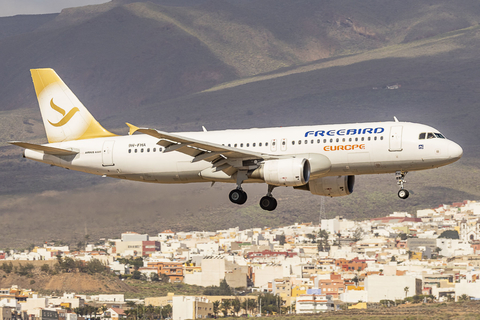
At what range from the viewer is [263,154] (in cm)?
5675

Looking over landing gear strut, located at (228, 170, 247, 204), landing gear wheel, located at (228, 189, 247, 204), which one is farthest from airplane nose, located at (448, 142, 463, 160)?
landing gear wheel, located at (228, 189, 247, 204)

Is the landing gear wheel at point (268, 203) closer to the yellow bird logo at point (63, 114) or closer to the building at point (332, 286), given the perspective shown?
the yellow bird logo at point (63, 114)

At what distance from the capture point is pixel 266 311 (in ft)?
584

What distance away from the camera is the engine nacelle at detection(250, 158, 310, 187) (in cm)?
5444

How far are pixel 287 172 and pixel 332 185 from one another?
5927mm

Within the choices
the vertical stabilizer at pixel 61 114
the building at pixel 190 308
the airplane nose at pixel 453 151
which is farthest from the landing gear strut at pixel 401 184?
the building at pixel 190 308

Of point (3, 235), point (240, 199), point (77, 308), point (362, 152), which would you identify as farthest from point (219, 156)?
→ point (77, 308)

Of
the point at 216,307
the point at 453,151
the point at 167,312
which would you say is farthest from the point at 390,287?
the point at 453,151

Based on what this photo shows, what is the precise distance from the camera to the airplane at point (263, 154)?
5488 centimetres

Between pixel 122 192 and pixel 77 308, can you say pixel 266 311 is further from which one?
pixel 122 192

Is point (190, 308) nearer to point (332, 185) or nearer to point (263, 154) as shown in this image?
point (332, 185)

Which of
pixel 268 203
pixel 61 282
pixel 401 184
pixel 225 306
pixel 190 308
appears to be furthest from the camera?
pixel 61 282

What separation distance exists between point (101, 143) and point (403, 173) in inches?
840

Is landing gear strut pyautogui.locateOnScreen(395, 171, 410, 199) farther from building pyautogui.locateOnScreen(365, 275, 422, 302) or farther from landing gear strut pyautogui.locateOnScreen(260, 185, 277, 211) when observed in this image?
building pyautogui.locateOnScreen(365, 275, 422, 302)
